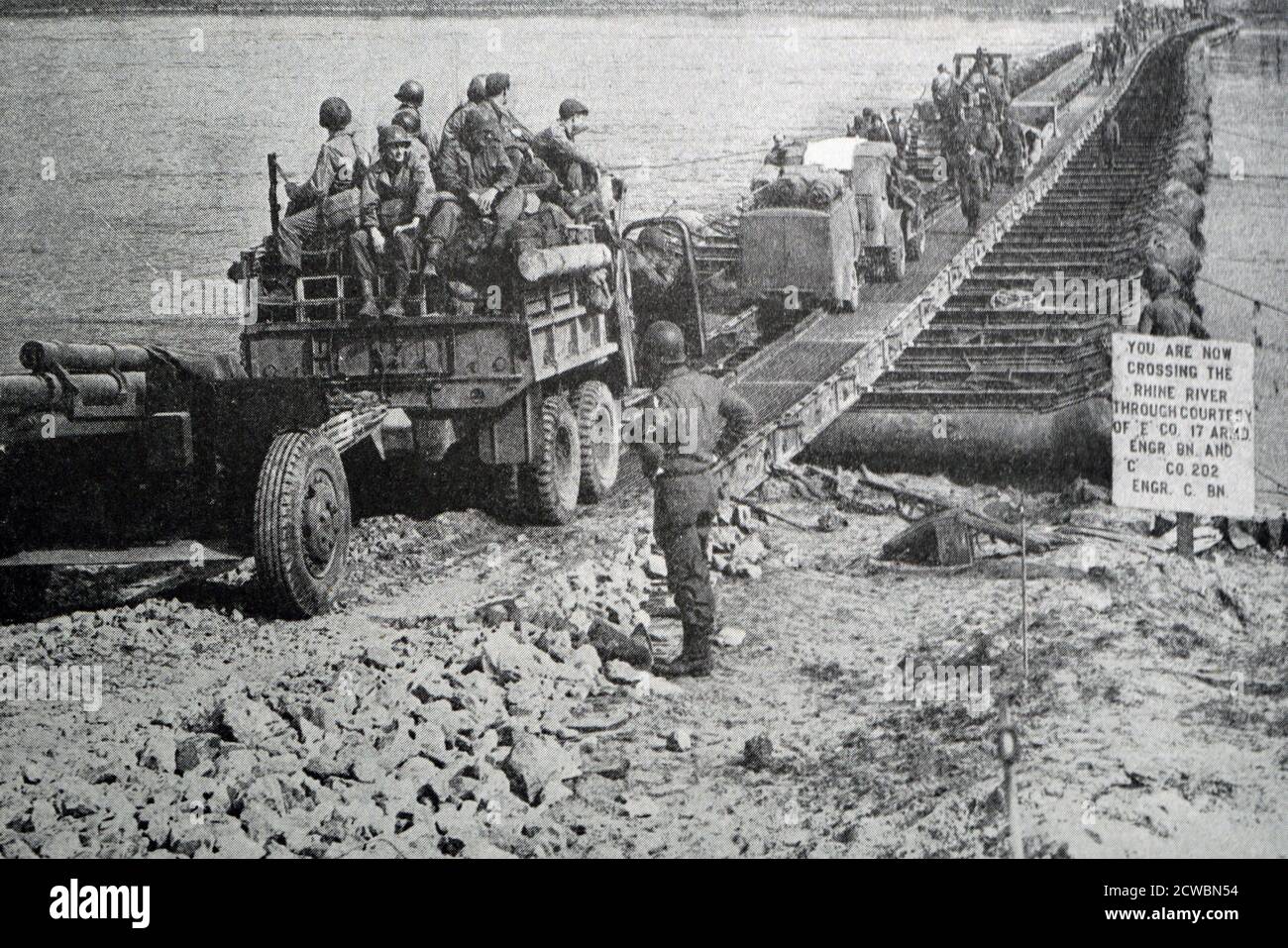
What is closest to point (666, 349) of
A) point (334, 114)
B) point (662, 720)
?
point (662, 720)

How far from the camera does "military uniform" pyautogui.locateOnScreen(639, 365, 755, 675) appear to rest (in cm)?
741

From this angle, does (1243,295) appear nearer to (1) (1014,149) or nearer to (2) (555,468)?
(2) (555,468)

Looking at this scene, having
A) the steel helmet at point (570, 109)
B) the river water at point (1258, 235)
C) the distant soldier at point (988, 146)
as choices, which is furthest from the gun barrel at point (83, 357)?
the distant soldier at point (988, 146)

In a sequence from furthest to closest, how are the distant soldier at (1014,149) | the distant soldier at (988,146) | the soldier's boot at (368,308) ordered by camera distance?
the distant soldier at (1014,149)
the distant soldier at (988,146)
the soldier's boot at (368,308)

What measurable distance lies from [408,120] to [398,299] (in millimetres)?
1341

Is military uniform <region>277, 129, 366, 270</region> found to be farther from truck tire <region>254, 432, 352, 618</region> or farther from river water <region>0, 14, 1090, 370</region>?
river water <region>0, 14, 1090, 370</region>

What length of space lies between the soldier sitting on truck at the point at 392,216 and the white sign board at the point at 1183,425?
443 centimetres

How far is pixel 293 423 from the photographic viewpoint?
27.6ft

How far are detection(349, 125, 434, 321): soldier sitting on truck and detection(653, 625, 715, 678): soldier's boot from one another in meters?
3.23

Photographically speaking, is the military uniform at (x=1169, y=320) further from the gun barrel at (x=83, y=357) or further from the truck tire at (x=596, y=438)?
the gun barrel at (x=83, y=357)

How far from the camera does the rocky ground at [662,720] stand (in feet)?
19.0

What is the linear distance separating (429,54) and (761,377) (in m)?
5.59

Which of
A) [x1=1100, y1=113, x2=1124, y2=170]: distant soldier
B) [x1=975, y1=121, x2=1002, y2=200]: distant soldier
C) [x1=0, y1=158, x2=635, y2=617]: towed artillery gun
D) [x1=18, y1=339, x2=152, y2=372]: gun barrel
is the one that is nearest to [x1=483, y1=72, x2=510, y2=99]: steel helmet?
[x1=0, y1=158, x2=635, y2=617]: towed artillery gun

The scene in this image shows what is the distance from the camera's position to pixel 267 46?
55.6 feet
